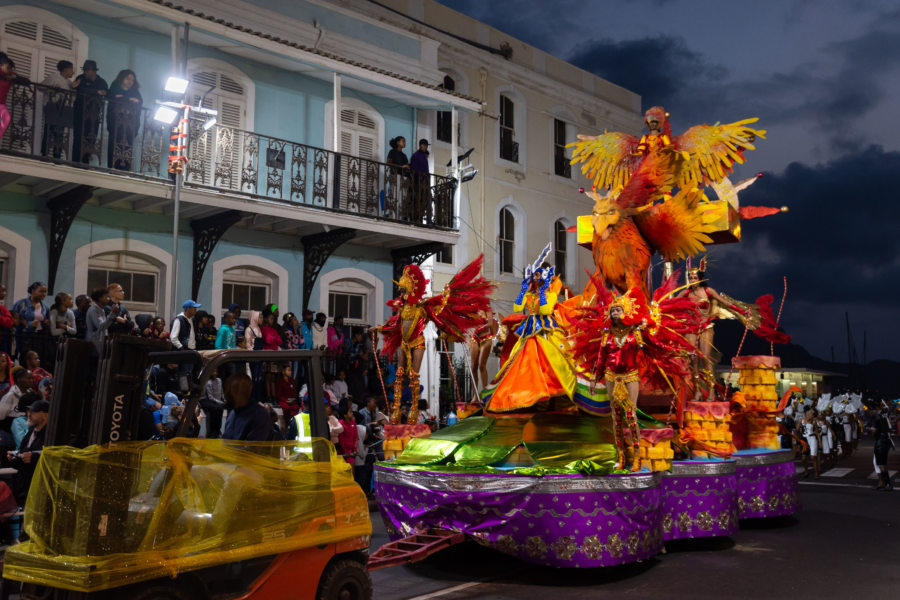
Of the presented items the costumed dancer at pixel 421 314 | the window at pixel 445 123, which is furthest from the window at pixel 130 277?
the window at pixel 445 123

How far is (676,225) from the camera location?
1039cm

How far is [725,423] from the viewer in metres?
9.86

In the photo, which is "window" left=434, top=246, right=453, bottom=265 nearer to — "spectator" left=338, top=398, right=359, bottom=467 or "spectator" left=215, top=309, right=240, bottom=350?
"spectator" left=338, top=398, right=359, bottom=467

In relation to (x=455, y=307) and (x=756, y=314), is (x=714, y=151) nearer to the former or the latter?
(x=756, y=314)

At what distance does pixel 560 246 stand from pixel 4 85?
15.1 m

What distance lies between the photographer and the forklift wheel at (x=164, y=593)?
4715 mm

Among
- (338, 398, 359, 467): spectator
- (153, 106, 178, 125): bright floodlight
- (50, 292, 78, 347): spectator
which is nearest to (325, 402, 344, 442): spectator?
(338, 398, 359, 467): spectator

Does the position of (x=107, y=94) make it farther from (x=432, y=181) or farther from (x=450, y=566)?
(x=450, y=566)

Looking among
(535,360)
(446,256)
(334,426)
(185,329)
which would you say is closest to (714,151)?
(535,360)

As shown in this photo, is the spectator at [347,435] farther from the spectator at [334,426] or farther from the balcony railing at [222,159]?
the balcony railing at [222,159]

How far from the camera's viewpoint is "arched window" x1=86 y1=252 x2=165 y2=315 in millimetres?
13969

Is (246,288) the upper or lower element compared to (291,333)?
upper

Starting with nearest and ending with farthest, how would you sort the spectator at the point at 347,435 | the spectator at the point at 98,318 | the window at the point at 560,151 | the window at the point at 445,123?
1. the spectator at the point at 98,318
2. the spectator at the point at 347,435
3. the window at the point at 445,123
4. the window at the point at 560,151

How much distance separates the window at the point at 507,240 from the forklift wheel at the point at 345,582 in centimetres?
1612
